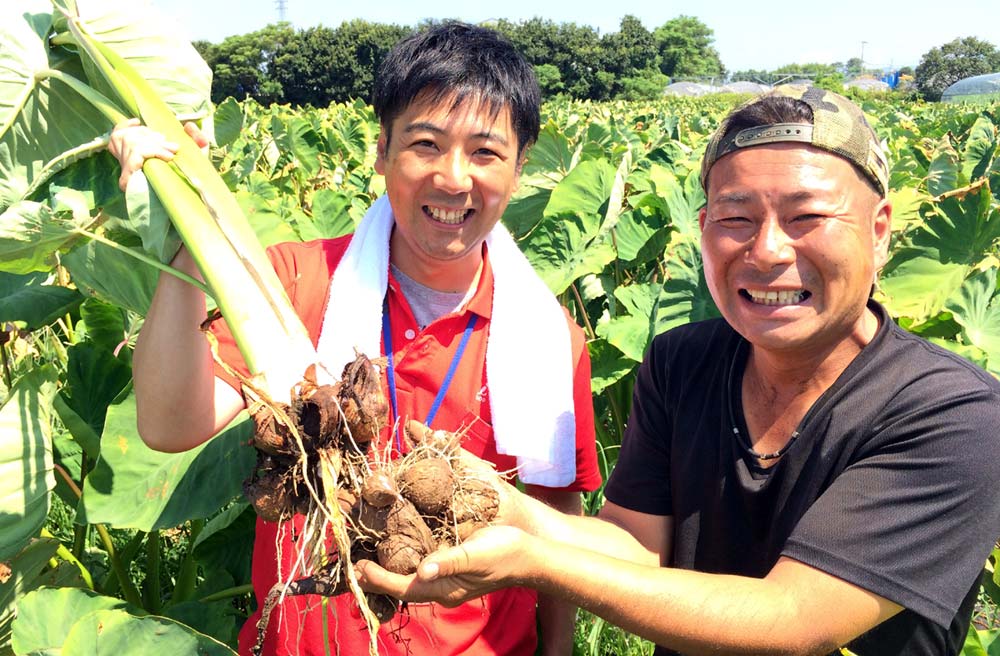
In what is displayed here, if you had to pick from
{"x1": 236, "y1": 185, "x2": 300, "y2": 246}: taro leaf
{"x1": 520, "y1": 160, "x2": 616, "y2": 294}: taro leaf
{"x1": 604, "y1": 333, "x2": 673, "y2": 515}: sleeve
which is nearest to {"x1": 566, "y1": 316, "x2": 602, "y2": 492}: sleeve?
{"x1": 604, "y1": 333, "x2": 673, "y2": 515}: sleeve

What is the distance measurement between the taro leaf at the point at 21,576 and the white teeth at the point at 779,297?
1828mm

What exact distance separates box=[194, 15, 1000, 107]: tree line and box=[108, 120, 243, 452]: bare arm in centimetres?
3090

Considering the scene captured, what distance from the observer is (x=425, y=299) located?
75.5 inches

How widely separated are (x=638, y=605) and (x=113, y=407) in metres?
1.41

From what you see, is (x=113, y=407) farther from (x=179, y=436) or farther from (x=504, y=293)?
(x=504, y=293)

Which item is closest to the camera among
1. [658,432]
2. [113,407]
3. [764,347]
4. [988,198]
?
[764,347]

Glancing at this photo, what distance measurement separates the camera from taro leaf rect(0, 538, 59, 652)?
2.10 metres

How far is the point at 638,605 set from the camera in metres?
1.42

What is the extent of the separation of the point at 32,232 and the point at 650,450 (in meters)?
1.28

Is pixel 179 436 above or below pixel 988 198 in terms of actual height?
below

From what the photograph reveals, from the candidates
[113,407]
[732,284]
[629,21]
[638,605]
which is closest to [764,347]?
[732,284]

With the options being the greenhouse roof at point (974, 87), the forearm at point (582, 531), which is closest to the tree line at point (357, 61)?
the greenhouse roof at point (974, 87)

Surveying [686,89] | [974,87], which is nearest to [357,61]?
[686,89]

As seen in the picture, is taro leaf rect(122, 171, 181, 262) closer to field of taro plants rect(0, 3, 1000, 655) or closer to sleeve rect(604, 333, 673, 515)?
field of taro plants rect(0, 3, 1000, 655)
